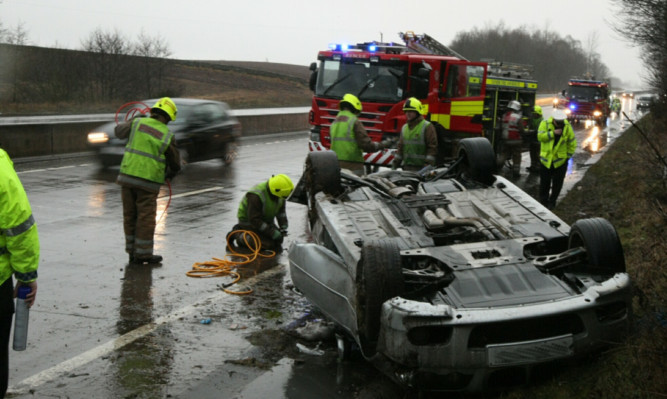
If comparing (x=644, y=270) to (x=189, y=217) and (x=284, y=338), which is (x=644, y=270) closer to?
(x=284, y=338)

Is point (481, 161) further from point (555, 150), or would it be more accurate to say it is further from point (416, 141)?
point (555, 150)

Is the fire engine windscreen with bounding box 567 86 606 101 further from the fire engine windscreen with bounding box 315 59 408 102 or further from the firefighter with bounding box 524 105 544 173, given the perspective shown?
the fire engine windscreen with bounding box 315 59 408 102

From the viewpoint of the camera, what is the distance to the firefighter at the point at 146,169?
7.99m

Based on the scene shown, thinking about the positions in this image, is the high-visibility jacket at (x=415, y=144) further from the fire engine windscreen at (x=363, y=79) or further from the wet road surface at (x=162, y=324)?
→ the fire engine windscreen at (x=363, y=79)

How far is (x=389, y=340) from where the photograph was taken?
444 cm

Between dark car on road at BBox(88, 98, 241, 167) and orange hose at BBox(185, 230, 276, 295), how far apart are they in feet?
23.9

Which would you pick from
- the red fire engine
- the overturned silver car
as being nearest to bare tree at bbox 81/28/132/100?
the red fire engine

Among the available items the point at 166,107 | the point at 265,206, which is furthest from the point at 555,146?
the point at 166,107

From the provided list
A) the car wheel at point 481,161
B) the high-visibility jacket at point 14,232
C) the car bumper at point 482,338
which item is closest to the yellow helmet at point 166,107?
the car wheel at point 481,161

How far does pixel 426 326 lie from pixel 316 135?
33.2 feet

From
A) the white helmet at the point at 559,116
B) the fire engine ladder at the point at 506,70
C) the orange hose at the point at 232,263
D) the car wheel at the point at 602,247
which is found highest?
the fire engine ladder at the point at 506,70

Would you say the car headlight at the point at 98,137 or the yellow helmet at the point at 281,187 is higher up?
the yellow helmet at the point at 281,187

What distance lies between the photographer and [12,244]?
3.92 m

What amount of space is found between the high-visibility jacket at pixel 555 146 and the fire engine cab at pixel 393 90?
2.83 metres
